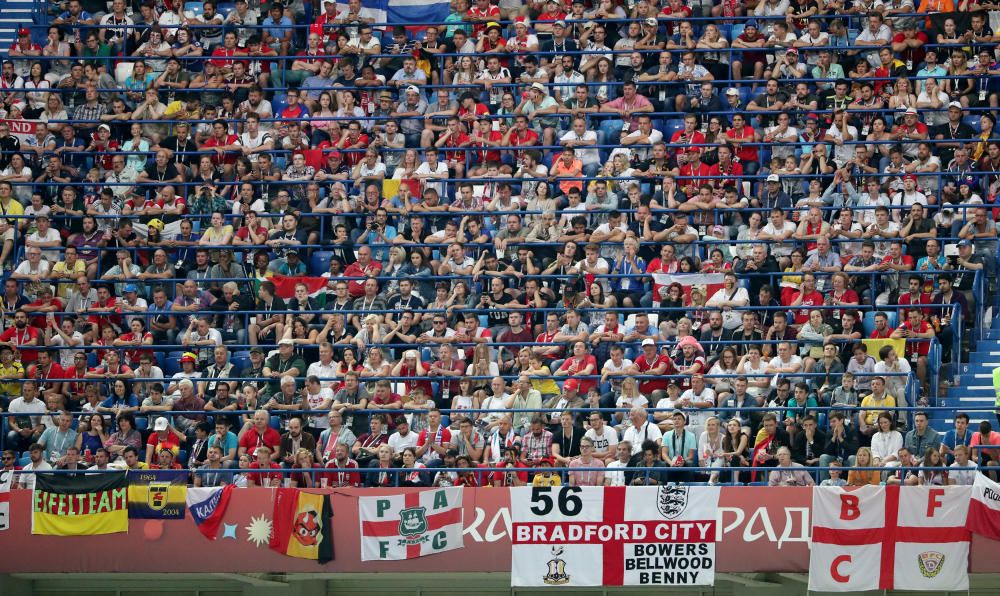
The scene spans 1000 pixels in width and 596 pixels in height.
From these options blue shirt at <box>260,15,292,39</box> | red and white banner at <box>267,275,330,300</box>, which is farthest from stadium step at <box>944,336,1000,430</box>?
blue shirt at <box>260,15,292,39</box>

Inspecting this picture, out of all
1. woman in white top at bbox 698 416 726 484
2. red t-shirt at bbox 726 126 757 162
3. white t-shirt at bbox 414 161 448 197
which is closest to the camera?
woman in white top at bbox 698 416 726 484

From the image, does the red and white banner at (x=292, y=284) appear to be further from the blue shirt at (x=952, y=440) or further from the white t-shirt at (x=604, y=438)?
the blue shirt at (x=952, y=440)

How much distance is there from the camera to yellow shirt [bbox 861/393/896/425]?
1738 cm

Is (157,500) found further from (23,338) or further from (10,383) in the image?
(23,338)

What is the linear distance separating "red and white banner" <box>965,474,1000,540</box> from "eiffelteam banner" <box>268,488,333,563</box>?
696 centimetres

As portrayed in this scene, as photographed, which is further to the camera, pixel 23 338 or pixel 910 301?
pixel 23 338

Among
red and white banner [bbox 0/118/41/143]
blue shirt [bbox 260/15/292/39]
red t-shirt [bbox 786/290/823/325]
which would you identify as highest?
blue shirt [bbox 260/15/292/39]

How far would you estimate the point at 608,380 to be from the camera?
18.7 meters

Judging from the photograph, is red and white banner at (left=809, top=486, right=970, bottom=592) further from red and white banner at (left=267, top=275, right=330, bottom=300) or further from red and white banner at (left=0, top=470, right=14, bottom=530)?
red and white banner at (left=0, top=470, right=14, bottom=530)

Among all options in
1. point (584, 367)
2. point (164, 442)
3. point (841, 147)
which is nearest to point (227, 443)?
point (164, 442)

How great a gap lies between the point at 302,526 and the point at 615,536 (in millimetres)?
3479

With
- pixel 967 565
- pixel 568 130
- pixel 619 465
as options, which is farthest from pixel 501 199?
pixel 967 565

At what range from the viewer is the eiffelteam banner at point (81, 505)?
17391mm

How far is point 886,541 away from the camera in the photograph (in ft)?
53.9
